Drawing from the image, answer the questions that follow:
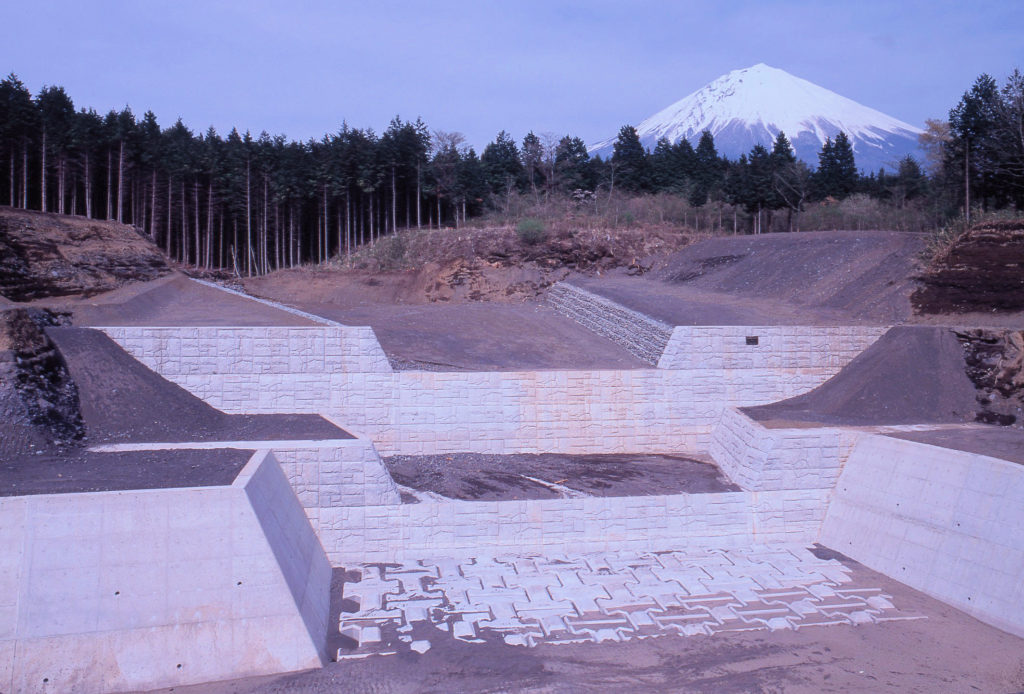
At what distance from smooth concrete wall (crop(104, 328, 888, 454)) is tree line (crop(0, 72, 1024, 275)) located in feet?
60.4

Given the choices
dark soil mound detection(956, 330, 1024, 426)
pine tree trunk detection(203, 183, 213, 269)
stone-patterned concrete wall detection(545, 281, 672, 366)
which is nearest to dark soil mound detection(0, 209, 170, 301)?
pine tree trunk detection(203, 183, 213, 269)

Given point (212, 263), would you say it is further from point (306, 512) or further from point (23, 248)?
point (306, 512)

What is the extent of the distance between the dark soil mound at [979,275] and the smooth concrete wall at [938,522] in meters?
8.34

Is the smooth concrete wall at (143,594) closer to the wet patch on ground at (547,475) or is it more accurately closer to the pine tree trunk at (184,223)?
the wet patch on ground at (547,475)

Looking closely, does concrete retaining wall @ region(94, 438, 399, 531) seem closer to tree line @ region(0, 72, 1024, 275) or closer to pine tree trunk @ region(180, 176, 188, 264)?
tree line @ region(0, 72, 1024, 275)

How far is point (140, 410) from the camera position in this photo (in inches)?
512

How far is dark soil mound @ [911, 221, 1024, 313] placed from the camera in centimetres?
1797

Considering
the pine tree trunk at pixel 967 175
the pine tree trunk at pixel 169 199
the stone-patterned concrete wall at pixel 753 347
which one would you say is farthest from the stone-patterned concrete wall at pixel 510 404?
the pine tree trunk at pixel 169 199

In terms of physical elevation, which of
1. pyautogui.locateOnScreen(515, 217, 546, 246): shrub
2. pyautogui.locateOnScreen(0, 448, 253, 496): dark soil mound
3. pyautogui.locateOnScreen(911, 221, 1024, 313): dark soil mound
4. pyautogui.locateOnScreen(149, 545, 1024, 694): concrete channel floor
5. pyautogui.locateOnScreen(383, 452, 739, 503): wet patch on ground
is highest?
pyautogui.locateOnScreen(515, 217, 546, 246): shrub

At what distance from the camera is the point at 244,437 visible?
1226cm

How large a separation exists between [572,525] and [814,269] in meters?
15.7

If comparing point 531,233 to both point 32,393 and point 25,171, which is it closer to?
point 25,171

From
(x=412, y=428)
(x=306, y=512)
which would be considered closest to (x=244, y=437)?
(x=306, y=512)

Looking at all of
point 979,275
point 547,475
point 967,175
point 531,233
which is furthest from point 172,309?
point 967,175
